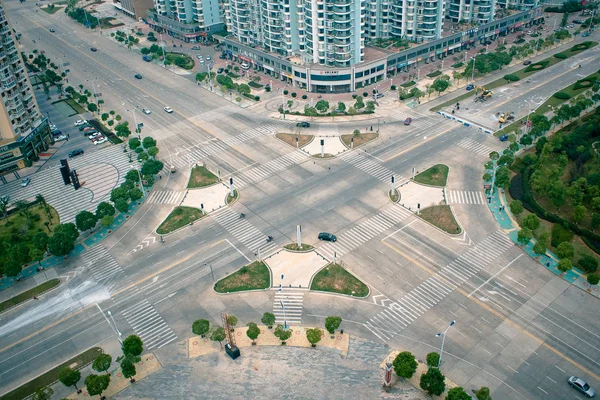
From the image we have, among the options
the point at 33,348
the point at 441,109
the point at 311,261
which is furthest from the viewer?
the point at 441,109

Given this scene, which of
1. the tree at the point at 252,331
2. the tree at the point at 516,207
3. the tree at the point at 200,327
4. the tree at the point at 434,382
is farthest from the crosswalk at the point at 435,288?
the tree at the point at 200,327

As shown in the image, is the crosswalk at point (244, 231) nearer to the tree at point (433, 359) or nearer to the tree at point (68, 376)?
the tree at point (433, 359)

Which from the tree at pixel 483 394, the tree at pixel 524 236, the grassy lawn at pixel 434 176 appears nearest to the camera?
the tree at pixel 483 394

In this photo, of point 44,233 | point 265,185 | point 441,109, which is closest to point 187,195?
point 265,185

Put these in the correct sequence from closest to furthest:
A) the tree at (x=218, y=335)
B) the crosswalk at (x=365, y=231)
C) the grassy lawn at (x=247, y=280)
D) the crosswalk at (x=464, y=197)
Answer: the tree at (x=218, y=335) → the grassy lawn at (x=247, y=280) → the crosswalk at (x=365, y=231) → the crosswalk at (x=464, y=197)

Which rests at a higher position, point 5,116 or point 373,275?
point 5,116

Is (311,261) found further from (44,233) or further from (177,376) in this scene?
(44,233)
